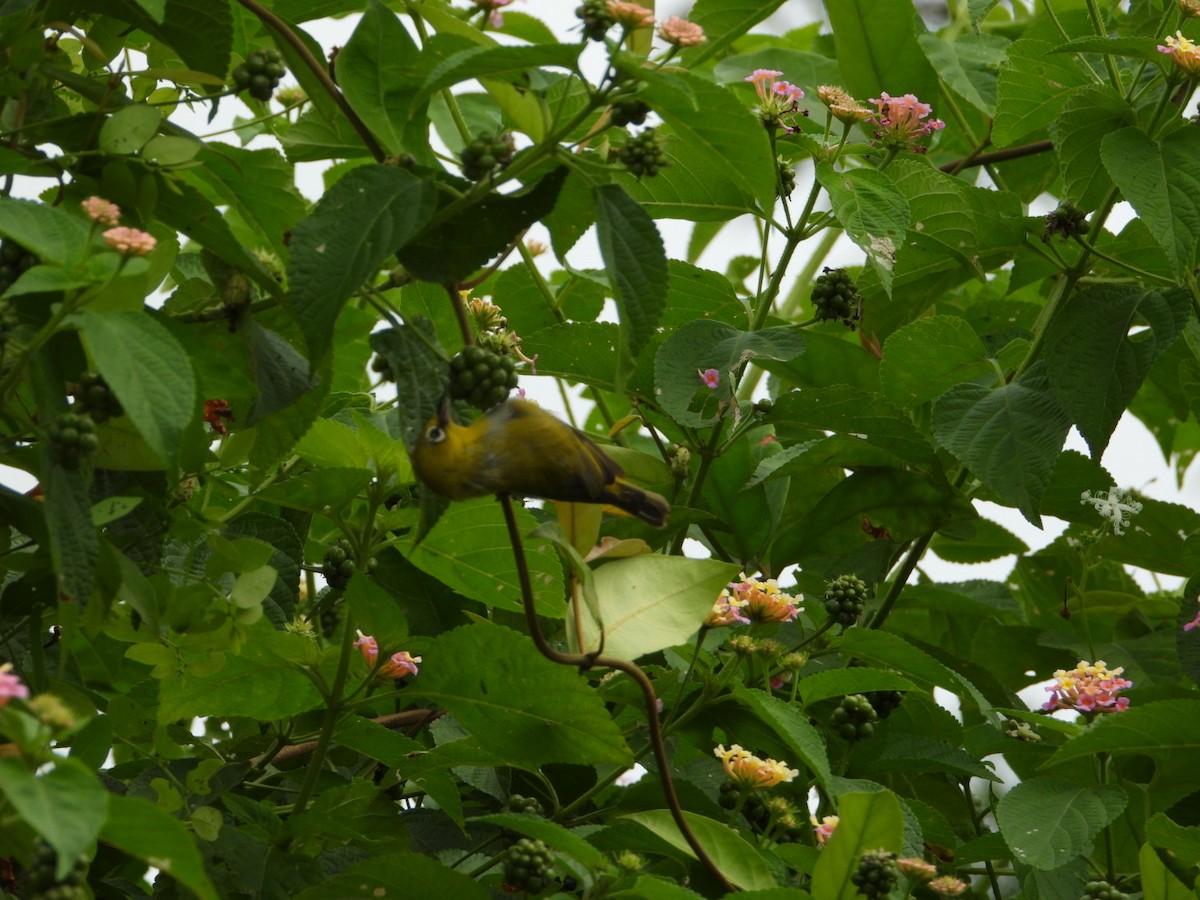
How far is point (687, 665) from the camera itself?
1.39 m

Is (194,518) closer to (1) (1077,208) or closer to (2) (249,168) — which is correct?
(2) (249,168)

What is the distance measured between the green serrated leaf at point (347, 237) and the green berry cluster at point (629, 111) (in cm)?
13

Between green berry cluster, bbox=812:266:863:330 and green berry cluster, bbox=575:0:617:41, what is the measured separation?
24.8 inches

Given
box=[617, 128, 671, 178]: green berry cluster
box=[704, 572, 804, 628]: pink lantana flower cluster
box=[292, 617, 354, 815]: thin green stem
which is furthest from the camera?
box=[704, 572, 804, 628]: pink lantana flower cluster

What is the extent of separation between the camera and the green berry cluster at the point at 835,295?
150 cm

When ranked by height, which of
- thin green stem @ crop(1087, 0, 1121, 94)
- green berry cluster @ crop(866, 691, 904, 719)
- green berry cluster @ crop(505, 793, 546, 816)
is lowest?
green berry cluster @ crop(866, 691, 904, 719)

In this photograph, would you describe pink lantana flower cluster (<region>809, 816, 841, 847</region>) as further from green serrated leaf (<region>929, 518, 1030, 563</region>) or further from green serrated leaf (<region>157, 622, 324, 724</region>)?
green serrated leaf (<region>929, 518, 1030, 563</region>)

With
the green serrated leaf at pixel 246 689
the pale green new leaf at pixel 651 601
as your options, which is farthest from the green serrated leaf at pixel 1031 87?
the green serrated leaf at pixel 246 689

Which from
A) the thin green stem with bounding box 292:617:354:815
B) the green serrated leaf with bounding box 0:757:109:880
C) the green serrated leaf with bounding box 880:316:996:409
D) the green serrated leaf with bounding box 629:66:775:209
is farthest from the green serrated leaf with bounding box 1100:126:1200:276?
the green serrated leaf with bounding box 0:757:109:880

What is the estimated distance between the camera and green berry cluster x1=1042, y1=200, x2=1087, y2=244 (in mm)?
1544

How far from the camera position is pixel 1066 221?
1546 millimetres

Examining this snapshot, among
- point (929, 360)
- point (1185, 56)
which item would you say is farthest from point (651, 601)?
point (1185, 56)

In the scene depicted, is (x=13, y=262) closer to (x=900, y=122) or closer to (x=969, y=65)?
(x=900, y=122)

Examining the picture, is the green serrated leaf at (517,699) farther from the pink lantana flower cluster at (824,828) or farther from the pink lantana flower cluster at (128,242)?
the pink lantana flower cluster at (128,242)
